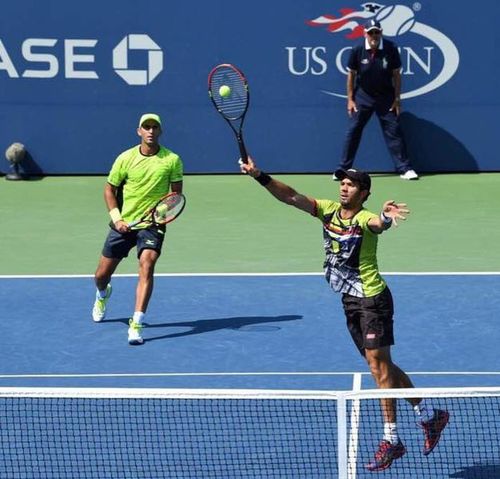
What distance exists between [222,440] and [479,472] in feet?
5.87

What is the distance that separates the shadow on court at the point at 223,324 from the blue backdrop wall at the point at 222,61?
672 centimetres

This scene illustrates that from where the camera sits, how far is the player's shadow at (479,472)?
8906 mm

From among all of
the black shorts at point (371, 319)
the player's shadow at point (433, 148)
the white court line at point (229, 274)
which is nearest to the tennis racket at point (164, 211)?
the white court line at point (229, 274)

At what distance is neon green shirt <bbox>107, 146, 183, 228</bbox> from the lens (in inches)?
492

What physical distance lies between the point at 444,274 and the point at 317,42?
223 inches

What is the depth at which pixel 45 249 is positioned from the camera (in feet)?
52.1

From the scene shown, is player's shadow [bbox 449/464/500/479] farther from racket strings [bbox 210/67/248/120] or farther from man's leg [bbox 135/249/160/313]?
racket strings [bbox 210/67/248/120]

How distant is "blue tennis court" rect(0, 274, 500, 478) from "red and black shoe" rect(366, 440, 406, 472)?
1.14ft

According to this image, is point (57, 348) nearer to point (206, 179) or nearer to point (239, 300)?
point (239, 300)

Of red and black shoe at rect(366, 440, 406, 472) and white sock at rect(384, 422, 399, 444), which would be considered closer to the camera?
red and black shoe at rect(366, 440, 406, 472)

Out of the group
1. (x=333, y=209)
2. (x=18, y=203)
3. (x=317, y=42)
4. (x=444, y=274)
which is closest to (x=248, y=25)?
(x=317, y=42)

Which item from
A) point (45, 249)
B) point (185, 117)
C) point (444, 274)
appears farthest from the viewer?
point (185, 117)

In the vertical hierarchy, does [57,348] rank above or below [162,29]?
below

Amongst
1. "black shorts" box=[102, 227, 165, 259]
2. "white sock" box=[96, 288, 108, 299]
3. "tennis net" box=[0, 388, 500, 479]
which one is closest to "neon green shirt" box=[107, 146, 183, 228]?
"black shorts" box=[102, 227, 165, 259]
